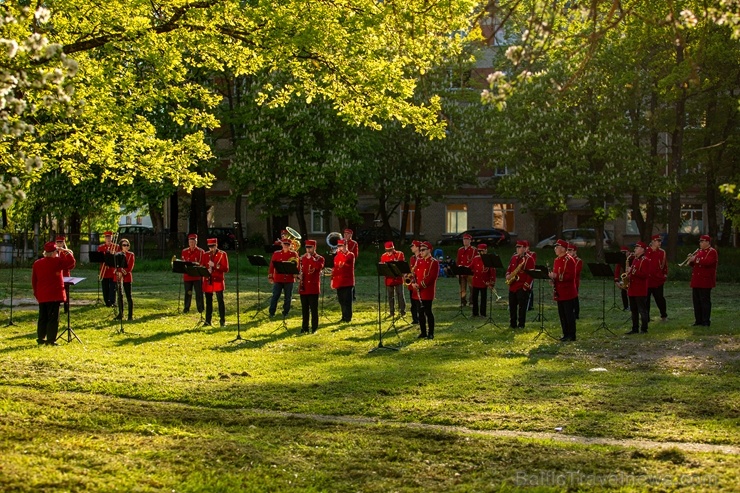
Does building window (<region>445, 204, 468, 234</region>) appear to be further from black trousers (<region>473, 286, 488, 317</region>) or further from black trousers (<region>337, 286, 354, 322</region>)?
black trousers (<region>337, 286, 354, 322</region>)

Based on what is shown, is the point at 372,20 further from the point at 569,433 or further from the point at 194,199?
the point at 194,199

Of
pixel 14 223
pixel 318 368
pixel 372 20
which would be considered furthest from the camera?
pixel 14 223

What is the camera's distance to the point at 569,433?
1159cm

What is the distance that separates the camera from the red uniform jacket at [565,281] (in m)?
20.3

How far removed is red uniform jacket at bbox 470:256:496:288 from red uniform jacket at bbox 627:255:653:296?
391 cm

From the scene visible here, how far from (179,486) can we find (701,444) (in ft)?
18.9

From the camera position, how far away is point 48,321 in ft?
64.2

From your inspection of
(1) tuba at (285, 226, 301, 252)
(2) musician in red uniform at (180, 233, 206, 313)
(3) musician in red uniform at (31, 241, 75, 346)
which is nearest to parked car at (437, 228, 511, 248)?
(1) tuba at (285, 226, 301, 252)

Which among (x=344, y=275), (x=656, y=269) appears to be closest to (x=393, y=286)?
(x=344, y=275)

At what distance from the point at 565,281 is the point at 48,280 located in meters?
10.4

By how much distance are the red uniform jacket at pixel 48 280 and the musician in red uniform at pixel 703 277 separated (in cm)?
1441

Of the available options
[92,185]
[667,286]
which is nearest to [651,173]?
[667,286]

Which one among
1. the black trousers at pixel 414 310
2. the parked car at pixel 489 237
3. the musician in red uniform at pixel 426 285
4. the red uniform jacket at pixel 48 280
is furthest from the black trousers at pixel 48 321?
the parked car at pixel 489 237

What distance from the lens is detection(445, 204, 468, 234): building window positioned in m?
71.1
